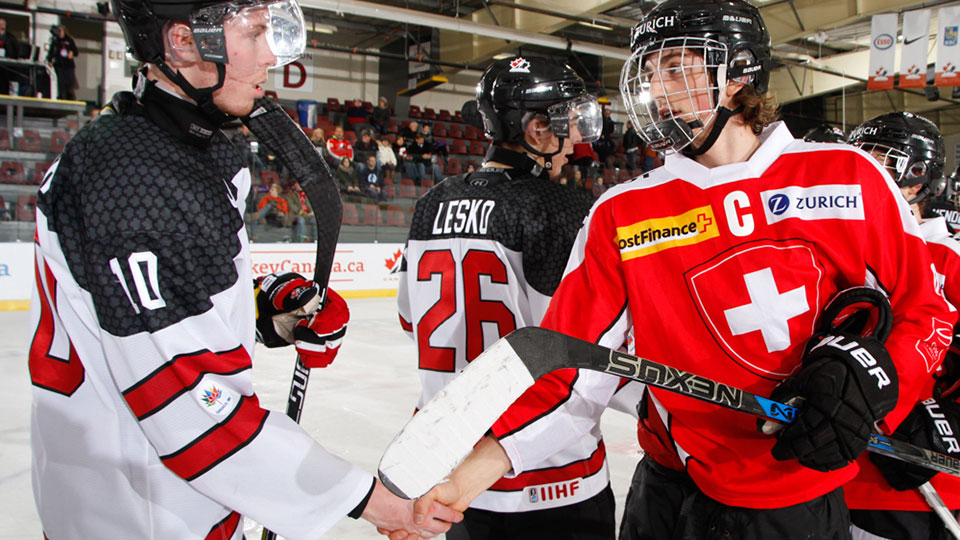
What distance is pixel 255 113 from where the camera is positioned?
1.70 m

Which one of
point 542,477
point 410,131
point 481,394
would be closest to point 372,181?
point 410,131

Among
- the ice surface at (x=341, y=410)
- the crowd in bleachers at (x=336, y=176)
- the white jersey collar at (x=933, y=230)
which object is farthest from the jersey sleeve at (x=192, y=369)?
the crowd in bleachers at (x=336, y=176)

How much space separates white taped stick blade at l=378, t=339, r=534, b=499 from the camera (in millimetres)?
1014

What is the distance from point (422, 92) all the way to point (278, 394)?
1369 centimetres

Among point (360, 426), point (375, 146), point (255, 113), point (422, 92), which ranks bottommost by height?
point (360, 426)

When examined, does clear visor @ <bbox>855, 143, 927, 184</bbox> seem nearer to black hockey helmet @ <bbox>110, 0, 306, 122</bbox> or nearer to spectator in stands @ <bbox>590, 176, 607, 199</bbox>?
black hockey helmet @ <bbox>110, 0, 306, 122</bbox>

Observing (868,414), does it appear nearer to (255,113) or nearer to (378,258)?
(255,113)

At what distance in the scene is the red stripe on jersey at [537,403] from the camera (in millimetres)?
1279

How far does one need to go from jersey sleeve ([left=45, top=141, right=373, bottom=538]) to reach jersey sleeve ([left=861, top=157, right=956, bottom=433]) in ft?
3.00

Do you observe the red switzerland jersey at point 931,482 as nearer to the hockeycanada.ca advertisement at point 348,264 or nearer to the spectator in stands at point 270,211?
the hockeycanada.ca advertisement at point 348,264

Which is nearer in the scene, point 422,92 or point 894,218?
point 894,218

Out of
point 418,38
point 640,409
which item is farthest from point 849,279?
point 418,38

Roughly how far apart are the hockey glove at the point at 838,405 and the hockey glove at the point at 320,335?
1.03m

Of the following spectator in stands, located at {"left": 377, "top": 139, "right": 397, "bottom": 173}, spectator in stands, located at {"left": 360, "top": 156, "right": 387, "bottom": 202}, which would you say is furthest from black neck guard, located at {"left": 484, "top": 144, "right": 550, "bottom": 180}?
spectator in stands, located at {"left": 377, "top": 139, "right": 397, "bottom": 173}
